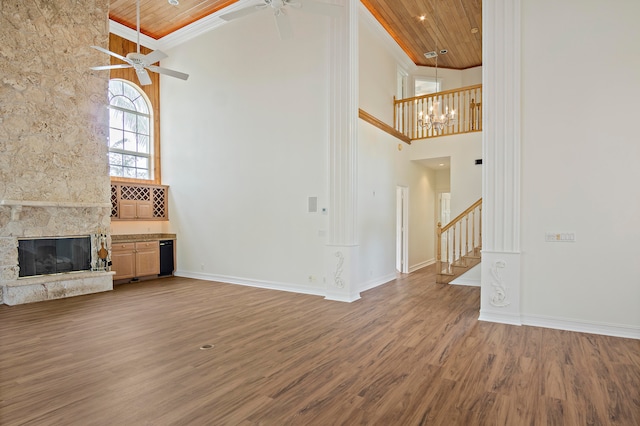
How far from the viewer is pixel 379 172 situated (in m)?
7.30

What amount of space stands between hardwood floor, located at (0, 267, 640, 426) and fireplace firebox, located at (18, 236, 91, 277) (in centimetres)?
82

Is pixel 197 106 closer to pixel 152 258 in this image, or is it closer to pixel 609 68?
pixel 152 258

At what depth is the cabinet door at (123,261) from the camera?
7211mm

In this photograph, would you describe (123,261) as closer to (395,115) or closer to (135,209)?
(135,209)

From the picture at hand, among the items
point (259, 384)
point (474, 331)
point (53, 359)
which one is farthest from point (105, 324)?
point (474, 331)

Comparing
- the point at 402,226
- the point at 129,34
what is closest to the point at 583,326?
the point at 402,226

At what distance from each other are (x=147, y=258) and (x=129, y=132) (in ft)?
10.0

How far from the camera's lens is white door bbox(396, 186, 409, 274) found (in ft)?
28.4

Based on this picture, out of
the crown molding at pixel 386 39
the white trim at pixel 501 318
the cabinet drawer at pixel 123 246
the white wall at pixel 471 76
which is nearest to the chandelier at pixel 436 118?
the crown molding at pixel 386 39

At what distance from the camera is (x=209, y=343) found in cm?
374

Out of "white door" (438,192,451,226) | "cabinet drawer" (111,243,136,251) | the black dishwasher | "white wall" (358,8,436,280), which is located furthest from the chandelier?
"cabinet drawer" (111,243,136,251)

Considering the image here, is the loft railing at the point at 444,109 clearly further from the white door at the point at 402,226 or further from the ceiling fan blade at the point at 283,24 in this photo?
the ceiling fan blade at the point at 283,24

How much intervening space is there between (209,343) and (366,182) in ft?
13.9

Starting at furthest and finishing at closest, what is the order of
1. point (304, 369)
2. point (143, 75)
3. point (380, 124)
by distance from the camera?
point (380, 124) < point (143, 75) < point (304, 369)
